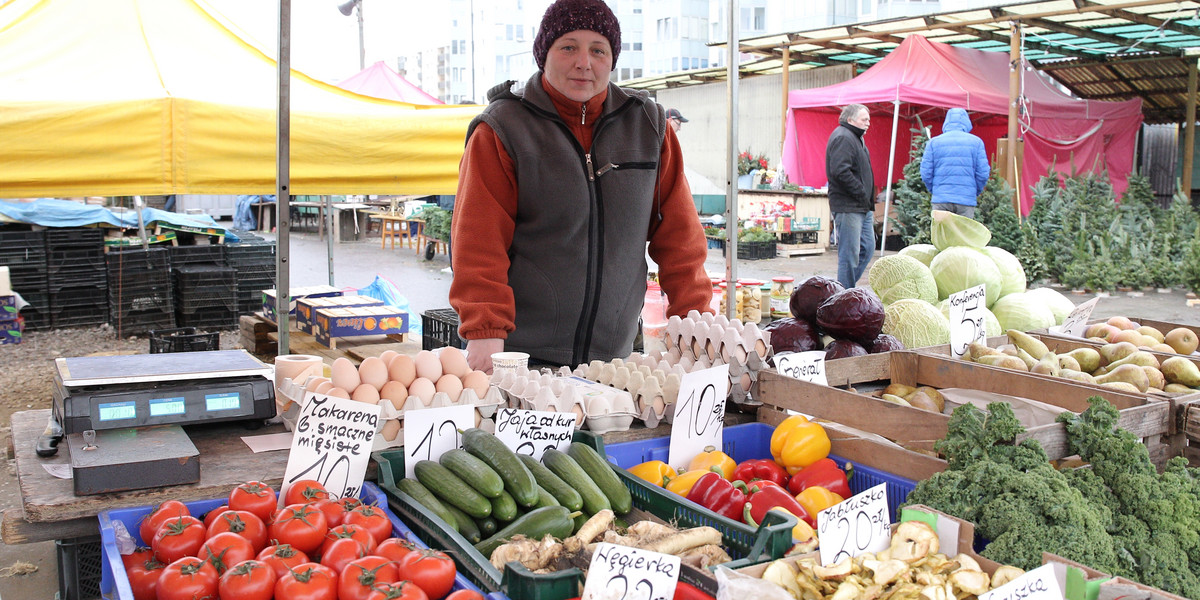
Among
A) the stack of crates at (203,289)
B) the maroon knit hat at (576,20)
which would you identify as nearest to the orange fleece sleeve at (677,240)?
the maroon knit hat at (576,20)

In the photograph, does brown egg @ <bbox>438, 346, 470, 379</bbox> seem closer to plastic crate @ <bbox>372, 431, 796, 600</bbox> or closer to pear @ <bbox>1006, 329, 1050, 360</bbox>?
plastic crate @ <bbox>372, 431, 796, 600</bbox>

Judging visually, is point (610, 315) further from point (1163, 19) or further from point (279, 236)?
point (1163, 19)

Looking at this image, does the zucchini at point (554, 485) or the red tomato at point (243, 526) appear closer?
the red tomato at point (243, 526)

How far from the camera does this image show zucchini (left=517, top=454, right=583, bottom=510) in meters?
1.92

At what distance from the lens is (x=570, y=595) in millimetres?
1504

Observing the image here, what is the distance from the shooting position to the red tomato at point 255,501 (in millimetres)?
1776

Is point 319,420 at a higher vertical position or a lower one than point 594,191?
lower

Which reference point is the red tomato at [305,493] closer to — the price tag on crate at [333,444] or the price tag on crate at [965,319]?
the price tag on crate at [333,444]

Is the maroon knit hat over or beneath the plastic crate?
over

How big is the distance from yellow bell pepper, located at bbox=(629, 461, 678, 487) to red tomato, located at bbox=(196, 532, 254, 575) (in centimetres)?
93

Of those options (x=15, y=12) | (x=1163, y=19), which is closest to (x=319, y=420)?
(x=15, y=12)

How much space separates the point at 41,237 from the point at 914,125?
16.9 metres

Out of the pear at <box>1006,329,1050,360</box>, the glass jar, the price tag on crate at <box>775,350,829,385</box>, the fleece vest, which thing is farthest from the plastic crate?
the glass jar

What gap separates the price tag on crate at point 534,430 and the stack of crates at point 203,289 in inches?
318
